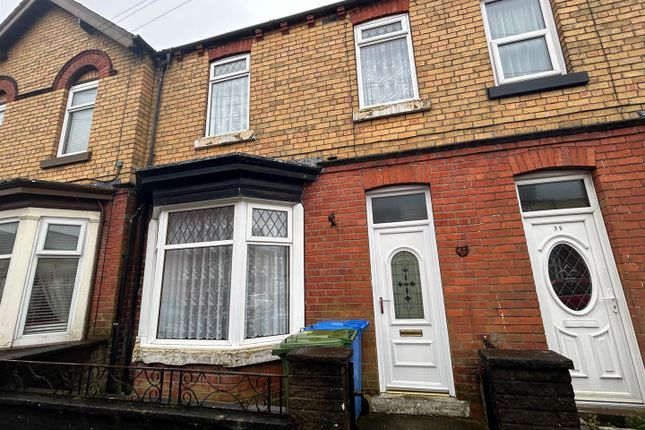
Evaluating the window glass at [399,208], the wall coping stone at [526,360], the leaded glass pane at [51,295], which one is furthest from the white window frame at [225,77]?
the wall coping stone at [526,360]

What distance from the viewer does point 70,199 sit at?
202 inches

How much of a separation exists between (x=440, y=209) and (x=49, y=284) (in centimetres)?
586

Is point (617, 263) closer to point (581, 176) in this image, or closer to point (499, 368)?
point (581, 176)

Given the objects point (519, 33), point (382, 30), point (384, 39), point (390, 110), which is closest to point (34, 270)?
point (390, 110)

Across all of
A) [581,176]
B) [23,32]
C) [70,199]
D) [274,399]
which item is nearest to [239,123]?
[70,199]

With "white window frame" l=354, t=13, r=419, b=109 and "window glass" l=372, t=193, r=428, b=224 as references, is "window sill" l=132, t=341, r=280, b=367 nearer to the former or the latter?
"window glass" l=372, t=193, r=428, b=224

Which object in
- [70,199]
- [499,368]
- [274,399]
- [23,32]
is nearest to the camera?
[499,368]

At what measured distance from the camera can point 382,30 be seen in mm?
5293

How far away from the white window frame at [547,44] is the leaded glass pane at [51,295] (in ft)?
23.1

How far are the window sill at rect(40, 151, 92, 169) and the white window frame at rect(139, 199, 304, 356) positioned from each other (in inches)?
85.1

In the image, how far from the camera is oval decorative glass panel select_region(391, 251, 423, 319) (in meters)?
4.13

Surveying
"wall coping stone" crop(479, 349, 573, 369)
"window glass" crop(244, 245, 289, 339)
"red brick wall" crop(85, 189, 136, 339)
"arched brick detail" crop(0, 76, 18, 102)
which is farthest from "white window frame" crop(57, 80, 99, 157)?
"wall coping stone" crop(479, 349, 573, 369)

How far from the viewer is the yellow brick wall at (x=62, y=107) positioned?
227 inches

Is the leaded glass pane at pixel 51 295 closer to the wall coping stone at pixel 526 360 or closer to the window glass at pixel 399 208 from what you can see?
the window glass at pixel 399 208
